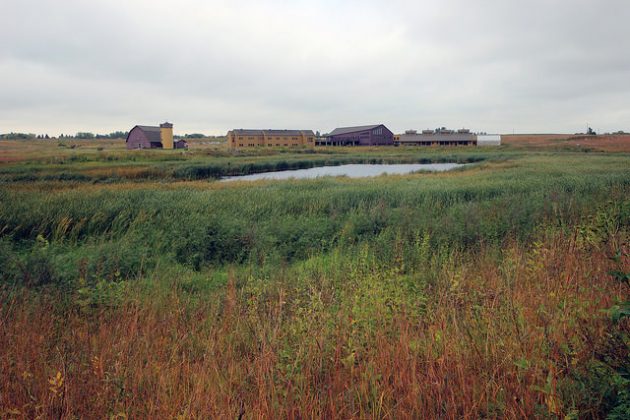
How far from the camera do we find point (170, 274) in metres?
8.20

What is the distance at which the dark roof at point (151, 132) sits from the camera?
74.8 metres

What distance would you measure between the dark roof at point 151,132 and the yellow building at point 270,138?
14280 millimetres

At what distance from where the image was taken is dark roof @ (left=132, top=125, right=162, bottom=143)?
74.8 metres

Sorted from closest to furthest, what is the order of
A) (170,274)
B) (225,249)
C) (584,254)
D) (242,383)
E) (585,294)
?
(242,383) < (585,294) < (584,254) < (170,274) < (225,249)

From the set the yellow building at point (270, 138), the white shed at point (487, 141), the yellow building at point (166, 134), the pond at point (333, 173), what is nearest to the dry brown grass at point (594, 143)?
the white shed at point (487, 141)

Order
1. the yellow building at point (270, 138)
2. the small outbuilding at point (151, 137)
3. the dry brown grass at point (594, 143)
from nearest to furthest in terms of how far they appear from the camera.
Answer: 1. the dry brown grass at point (594, 143)
2. the small outbuilding at point (151, 137)
3. the yellow building at point (270, 138)

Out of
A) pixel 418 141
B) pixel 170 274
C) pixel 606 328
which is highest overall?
pixel 418 141

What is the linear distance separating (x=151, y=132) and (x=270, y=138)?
2445 centimetres

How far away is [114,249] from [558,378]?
365 inches

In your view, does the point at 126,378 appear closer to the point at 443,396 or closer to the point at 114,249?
the point at 443,396

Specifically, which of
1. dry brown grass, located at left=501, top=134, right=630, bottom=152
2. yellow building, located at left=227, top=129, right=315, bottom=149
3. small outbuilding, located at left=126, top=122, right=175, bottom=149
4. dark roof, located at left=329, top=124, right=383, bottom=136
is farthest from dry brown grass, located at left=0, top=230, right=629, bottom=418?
dark roof, located at left=329, top=124, right=383, bottom=136

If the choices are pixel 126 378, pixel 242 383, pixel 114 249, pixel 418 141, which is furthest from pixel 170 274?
pixel 418 141

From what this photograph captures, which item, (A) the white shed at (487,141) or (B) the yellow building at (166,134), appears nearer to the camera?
(B) the yellow building at (166,134)

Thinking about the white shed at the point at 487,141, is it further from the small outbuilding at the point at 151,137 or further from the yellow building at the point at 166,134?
the small outbuilding at the point at 151,137
